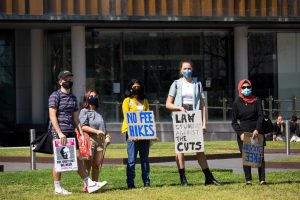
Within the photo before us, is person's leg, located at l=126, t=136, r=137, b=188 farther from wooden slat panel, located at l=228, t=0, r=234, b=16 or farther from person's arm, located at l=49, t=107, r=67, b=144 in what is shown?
wooden slat panel, located at l=228, t=0, r=234, b=16

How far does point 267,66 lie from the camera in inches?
1559

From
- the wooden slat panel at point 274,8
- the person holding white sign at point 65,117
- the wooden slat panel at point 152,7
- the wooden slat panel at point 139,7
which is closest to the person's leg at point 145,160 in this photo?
the person holding white sign at point 65,117

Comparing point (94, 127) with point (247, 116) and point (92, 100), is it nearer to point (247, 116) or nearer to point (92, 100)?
point (92, 100)

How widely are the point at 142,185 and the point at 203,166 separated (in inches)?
48.5

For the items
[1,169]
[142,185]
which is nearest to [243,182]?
[142,185]

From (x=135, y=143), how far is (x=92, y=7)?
2154 centimetres

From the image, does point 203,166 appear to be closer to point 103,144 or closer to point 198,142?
point 198,142

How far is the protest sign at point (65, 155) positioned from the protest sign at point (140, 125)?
53.2 inches

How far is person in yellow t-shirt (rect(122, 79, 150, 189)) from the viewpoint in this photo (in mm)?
13461

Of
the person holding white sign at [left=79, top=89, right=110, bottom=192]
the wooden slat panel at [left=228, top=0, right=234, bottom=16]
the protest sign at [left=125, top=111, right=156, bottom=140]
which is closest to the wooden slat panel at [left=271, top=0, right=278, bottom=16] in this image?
the wooden slat panel at [left=228, top=0, right=234, bottom=16]

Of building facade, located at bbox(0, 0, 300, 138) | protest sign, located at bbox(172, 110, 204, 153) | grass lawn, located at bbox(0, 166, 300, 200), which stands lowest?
grass lawn, located at bbox(0, 166, 300, 200)

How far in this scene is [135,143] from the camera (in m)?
13.6

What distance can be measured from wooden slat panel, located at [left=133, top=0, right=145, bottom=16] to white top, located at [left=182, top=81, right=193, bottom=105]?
2177cm

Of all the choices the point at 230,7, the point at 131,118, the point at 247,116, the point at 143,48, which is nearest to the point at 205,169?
the point at 247,116
